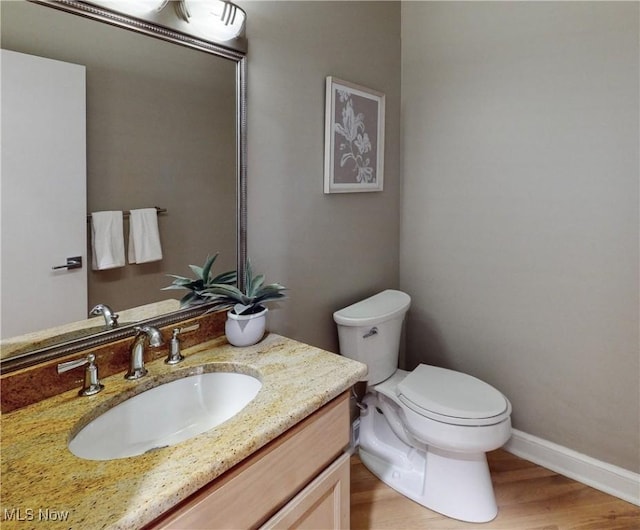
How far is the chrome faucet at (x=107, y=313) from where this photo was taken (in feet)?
3.65

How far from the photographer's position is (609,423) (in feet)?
5.72

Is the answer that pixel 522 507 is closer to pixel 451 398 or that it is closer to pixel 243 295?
pixel 451 398

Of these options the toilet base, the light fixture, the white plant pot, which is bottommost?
the toilet base

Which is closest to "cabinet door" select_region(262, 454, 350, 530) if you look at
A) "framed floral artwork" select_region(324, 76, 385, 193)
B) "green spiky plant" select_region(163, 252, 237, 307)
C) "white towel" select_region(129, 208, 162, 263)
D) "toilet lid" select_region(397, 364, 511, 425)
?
"toilet lid" select_region(397, 364, 511, 425)

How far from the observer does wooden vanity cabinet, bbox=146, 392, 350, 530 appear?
77 centimetres

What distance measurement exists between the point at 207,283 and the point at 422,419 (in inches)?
38.5

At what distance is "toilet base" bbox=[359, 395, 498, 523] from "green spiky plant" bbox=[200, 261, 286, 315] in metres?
0.99

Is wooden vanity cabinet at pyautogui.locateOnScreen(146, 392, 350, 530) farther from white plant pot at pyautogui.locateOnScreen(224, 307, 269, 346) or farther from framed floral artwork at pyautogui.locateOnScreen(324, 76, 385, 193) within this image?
framed floral artwork at pyautogui.locateOnScreen(324, 76, 385, 193)

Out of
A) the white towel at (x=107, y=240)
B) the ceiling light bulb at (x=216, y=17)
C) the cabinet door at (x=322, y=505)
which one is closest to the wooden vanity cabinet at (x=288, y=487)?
the cabinet door at (x=322, y=505)

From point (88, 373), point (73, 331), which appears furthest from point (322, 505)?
point (73, 331)

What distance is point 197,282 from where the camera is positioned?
4.39 ft

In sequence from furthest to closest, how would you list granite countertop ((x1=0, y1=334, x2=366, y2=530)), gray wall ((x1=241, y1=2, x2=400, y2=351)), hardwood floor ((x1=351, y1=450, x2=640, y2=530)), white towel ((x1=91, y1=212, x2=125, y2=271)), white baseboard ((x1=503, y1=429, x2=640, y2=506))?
1. white baseboard ((x1=503, y1=429, x2=640, y2=506))
2. hardwood floor ((x1=351, y1=450, x2=640, y2=530))
3. gray wall ((x1=241, y1=2, x2=400, y2=351))
4. white towel ((x1=91, y1=212, x2=125, y2=271))
5. granite countertop ((x1=0, y1=334, x2=366, y2=530))

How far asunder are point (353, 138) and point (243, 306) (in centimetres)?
100

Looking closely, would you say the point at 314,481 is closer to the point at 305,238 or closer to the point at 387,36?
the point at 305,238
